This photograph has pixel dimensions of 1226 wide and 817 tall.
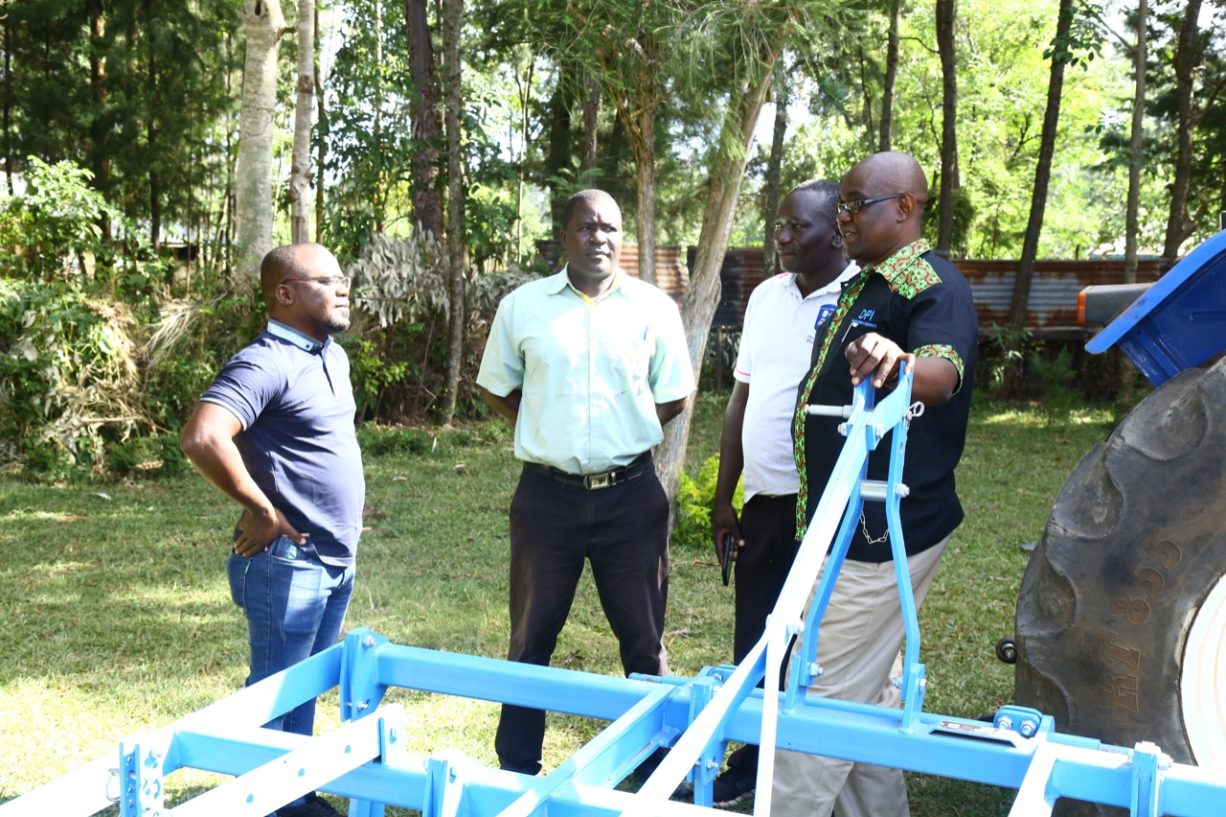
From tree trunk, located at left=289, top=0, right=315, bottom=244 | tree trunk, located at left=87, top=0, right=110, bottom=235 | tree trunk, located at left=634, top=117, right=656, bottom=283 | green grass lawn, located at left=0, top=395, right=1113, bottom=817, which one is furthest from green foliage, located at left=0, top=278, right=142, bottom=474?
tree trunk, located at left=87, top=0, right=110, bottom=235

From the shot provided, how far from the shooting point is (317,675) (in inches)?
98.6

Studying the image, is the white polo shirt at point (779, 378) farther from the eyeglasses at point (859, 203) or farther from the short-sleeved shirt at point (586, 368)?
the eyeglasses at point (859, 203)

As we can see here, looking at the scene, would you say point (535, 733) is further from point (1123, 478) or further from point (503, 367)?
point (1123, 478)

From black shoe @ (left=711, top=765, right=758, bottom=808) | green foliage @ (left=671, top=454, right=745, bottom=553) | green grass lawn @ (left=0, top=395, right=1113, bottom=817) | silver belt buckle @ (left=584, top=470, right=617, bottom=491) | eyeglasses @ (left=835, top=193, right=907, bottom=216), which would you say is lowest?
black shoe @ (left=711, top=765, right=758, bottom=808)

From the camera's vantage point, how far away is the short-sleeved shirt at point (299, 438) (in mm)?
3270

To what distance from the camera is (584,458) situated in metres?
3.81

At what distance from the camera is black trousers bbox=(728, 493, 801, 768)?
3809 millimetres

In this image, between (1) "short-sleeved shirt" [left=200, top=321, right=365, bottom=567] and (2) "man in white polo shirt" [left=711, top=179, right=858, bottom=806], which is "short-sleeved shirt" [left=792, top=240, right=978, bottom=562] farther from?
(1) "short-sleeved shirt" [left=200, top=321, right=365, bottom=567]

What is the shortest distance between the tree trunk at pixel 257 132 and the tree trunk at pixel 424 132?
1.99 metres

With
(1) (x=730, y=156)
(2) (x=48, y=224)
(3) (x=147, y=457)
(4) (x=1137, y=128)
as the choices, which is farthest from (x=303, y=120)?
(4) (x=1137, y=128)

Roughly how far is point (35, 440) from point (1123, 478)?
322 inches

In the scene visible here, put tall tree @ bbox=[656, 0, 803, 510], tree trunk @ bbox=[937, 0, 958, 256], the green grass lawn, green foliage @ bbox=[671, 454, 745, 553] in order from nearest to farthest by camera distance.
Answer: the green grass lawn, tall tree @ bbox=[656, 0, 803, 510], green foliage @ bbox=[671, 454, 745, 553], tree trunk @ bbox=[937, 0, 958, 256]

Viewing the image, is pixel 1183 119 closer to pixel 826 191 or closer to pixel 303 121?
pixel 303 121

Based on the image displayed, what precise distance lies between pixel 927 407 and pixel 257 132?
27.9ft
